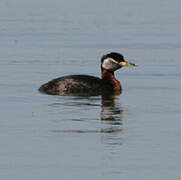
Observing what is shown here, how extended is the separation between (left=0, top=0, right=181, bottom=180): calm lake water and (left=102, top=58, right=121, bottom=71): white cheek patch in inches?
19.6

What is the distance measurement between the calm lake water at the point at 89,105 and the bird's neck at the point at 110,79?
24 centimetres

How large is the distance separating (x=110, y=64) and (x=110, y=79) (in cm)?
54

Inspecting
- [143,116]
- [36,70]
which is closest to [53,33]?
[36,70]

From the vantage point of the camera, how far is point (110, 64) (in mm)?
24344

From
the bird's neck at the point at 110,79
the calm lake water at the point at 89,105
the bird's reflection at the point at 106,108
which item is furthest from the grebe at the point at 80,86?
the bird's reflection at the point at 106,108

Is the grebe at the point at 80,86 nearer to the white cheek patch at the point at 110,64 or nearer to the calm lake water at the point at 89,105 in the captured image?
the calm lake water at the point at 89,105

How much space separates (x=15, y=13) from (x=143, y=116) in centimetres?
2861

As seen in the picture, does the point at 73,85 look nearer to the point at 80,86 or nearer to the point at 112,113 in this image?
the point at 80,86

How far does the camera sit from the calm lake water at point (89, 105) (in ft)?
44.2

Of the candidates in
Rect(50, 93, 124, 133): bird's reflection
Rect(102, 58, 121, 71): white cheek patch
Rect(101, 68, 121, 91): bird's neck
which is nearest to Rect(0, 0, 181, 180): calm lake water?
Rect(50, 93, 124, 133): bird's reflection

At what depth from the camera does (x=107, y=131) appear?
53.6 ft

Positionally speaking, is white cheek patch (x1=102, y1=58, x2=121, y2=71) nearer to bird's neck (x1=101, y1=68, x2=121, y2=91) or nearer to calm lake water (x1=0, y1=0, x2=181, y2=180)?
bird's neck (x1=101, y1=68, x2=121, y2=91)

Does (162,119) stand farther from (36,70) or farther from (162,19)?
(162,19)

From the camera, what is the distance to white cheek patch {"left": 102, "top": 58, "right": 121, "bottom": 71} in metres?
24.3
